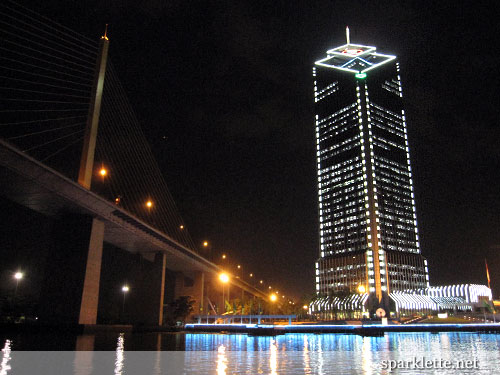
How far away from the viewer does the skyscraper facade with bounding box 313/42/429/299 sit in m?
162

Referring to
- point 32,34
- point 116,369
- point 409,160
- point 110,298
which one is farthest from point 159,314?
point 409,160

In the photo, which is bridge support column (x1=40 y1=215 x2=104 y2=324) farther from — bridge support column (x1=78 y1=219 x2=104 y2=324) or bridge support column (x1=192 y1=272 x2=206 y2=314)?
bridge support column (x1=192 y1=272 x2=206 y2=314)

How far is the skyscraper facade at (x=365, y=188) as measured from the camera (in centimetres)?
16156

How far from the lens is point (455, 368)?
16.5 meters

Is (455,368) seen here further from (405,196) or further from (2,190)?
(405,196)

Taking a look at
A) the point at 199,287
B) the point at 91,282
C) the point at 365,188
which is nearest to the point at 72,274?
the point at 91,282

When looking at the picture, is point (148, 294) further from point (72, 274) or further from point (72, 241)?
point (72, 274)

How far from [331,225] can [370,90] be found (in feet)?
197

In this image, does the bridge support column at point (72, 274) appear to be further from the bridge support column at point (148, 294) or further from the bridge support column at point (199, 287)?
the bridge support column at point (199, 287)

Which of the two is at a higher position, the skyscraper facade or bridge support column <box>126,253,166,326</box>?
the skyscraper facade

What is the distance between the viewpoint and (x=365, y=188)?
16938cm

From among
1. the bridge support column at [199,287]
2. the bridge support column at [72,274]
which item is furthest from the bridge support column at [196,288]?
the bridge support column at [72,274]

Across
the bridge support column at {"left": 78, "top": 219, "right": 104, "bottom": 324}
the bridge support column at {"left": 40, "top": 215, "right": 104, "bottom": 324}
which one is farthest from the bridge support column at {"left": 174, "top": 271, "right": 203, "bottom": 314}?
the bridge support column at {"left": 40, "top": 215, "right": 104, "bottom": 324}

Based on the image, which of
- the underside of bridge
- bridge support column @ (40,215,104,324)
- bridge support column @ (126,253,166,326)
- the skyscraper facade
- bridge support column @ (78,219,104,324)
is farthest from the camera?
the skyscraper facade
